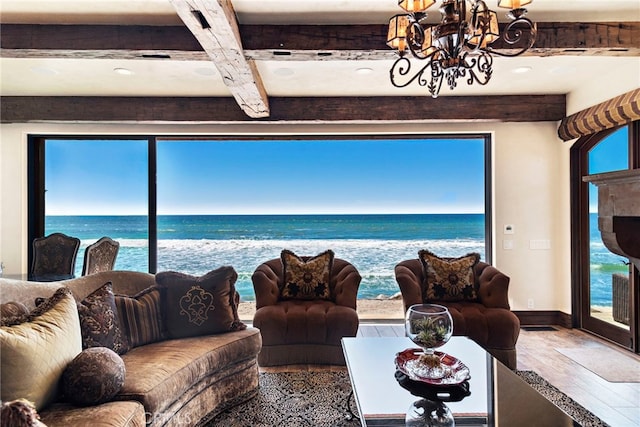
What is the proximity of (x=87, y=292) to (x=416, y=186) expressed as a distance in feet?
29.2

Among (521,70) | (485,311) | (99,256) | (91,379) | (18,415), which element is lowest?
(485,311)

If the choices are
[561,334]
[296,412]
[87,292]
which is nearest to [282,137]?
[87,292]

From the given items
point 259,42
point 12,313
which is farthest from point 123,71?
point 12,313

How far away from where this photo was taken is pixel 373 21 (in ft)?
8.70

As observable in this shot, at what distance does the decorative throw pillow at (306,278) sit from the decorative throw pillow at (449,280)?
1013mm

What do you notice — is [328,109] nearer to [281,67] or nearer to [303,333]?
[281,67]

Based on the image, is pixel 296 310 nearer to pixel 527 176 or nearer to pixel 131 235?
pixel 527 176

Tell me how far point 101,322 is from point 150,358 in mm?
365

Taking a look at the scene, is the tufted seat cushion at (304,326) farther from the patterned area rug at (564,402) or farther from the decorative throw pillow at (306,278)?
the patterned area rug at (564,402)

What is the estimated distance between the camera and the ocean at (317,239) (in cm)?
1044

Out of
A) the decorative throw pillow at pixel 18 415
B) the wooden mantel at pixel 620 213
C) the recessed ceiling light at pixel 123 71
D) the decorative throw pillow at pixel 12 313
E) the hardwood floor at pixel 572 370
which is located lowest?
the hardwood floor at pixel 572 370

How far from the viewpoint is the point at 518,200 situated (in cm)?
465

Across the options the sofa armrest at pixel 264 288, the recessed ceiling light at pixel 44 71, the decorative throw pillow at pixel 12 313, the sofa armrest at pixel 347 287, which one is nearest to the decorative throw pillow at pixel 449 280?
the sofa armrest at pixel 347 287

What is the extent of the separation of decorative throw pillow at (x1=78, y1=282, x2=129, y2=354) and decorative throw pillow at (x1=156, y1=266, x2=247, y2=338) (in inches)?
14.8
